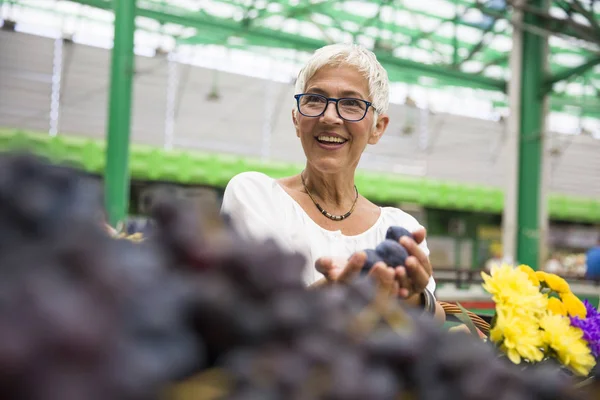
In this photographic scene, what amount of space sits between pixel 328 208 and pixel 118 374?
1.61 m

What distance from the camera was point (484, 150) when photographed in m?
17.0

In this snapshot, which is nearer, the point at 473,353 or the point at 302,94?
the point at 473,353

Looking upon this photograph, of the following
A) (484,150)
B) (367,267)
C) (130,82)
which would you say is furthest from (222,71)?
(367,267)

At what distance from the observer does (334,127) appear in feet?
5.66

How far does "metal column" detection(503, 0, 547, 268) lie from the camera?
7973 millimetres

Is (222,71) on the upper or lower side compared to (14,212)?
upper

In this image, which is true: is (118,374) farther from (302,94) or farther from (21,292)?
(302,94)

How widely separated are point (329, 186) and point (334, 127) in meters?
0.20

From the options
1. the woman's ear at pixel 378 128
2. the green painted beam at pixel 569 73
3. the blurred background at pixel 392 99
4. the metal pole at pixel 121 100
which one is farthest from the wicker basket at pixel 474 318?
the green painted beam at pixel 569 73

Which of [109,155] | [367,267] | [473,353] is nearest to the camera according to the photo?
[473,353]

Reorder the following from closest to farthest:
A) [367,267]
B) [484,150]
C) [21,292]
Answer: [21,292], [367,267], [484,150]

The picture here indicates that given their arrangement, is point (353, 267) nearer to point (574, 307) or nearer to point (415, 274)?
point (415, 274)

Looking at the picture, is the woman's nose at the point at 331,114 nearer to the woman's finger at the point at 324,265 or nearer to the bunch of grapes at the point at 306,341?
the woman's finger at the point at 324,265

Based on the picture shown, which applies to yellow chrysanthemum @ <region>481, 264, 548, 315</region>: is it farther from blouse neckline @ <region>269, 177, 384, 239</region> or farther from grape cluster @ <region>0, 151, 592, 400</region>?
blouse neckline @ <region>269, 177, 384, 239</region>
